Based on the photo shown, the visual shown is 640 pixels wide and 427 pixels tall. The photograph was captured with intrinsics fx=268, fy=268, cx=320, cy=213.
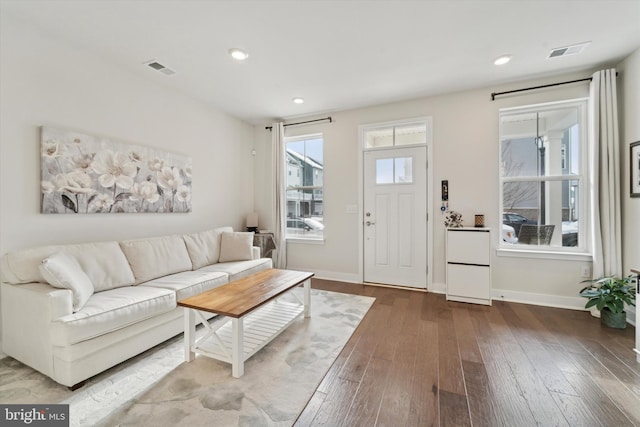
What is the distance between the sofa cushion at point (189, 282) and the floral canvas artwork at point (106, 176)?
95 cm

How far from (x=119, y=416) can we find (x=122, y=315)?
2.14ft

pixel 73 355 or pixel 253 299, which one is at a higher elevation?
pixel 253 299

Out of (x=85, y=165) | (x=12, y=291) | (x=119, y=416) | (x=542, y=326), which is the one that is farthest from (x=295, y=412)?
(x=85, y=165)

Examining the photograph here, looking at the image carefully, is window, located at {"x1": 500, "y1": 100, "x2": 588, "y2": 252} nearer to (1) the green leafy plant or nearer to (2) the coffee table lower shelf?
(1) the green leafy plant

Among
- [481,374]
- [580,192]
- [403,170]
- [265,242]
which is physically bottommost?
[481,374]

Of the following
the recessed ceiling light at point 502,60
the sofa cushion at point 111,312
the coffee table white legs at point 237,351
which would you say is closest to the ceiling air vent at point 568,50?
the recessed ceiling light at point 502,60

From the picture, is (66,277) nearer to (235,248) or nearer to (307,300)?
(235,248)

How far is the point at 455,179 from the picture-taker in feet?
11.9

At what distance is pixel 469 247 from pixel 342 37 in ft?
9.06

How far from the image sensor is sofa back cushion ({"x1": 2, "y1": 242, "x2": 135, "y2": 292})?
1.99m

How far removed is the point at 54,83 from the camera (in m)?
2.41

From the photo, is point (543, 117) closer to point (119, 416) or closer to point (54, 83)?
point (119, 416)

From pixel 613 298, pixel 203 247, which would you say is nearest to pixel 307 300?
pixel 203 247

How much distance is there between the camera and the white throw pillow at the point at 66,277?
1825 mm
